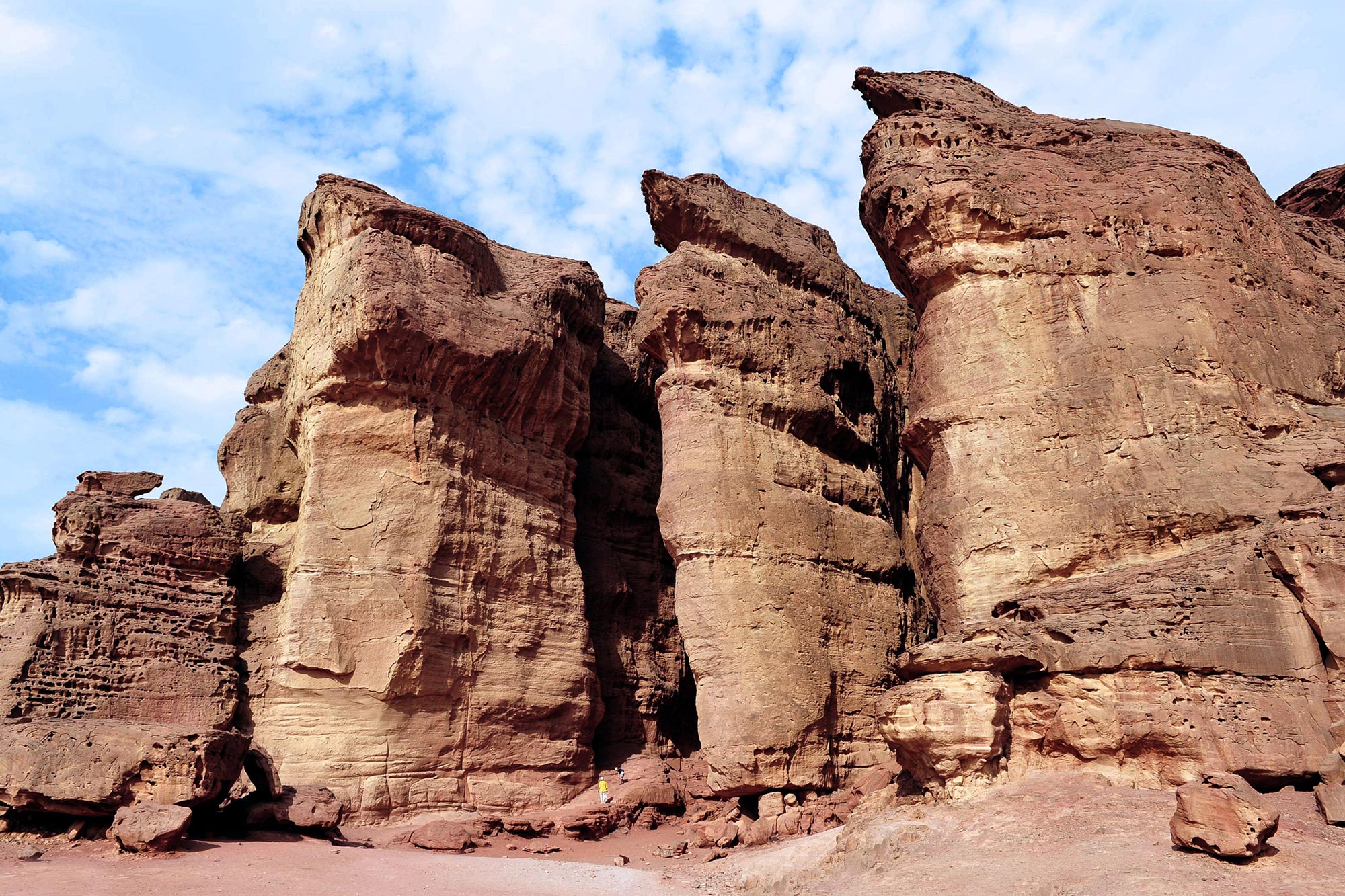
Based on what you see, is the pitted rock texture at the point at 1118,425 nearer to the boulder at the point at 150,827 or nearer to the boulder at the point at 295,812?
the boulder at the point at 295,812

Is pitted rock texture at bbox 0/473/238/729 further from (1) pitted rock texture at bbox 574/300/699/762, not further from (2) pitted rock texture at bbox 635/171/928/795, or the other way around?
(2) pitted rock texture at bbox 635/171/928/795

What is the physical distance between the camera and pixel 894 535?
60.9ft

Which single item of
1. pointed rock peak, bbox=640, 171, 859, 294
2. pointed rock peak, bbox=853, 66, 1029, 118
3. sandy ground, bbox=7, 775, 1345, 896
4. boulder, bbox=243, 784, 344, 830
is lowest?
sandy ground, bbox=7, 775, 1345, 896

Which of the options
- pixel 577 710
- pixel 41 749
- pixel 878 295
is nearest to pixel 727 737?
pixel 577 710

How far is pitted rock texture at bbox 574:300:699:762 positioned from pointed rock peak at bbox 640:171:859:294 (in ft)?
7.63

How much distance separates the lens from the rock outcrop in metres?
12.5

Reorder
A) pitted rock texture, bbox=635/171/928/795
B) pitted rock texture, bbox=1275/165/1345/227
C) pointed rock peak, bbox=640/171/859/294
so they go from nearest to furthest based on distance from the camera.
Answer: pitted rock texture, bbox=635/171/928/795 < pointed rock peak, bbox=640/171/859/294 < pitted rock texture, bbox=1275/165/1345/227

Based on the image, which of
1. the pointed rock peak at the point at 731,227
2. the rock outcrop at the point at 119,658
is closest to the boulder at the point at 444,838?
the rock outcrop at the point at 119,658

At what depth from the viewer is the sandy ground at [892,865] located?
28.3 feet

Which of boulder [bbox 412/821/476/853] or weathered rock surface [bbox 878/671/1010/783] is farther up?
weathered rock surface [bbox 878/671/1010/783]

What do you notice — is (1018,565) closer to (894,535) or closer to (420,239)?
(894,535)

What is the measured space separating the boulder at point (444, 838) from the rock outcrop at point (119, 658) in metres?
2.63

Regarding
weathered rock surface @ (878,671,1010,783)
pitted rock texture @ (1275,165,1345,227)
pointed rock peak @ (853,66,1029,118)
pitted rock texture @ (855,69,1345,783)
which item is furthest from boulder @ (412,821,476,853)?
pitted rock texture @ (1275,165,1345,227)

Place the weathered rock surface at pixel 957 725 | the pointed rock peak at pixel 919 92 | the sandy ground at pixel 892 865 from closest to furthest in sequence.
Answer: the sandy ground at pixel 892 865 < the weathered rock surface at pixel 957 725 < the pointed rock peak at pixel 919 92
